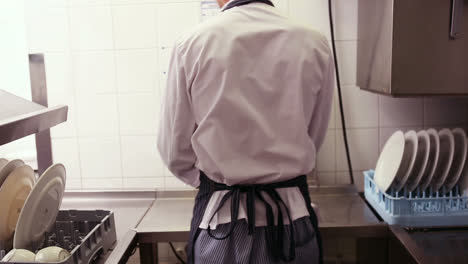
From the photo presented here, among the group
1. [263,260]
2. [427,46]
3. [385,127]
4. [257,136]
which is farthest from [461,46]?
[263,260]

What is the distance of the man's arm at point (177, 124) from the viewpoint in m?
1.11

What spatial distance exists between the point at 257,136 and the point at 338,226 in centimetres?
44

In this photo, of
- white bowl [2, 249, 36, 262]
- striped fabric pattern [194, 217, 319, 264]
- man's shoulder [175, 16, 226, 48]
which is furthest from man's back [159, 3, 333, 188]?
white bowl [2, 249, 36, 262]

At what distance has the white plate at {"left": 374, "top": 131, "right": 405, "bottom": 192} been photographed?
1.38 m

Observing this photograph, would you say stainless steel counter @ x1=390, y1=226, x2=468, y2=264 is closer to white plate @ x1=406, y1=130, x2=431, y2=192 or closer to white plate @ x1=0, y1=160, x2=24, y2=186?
white plate @ x1=406, y1=130, x2=431, y2=192

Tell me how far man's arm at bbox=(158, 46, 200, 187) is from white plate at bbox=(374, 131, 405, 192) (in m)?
0.58

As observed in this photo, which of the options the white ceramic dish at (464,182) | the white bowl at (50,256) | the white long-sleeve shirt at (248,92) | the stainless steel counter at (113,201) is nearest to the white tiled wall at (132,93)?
the stainless steel counter at (113,201)

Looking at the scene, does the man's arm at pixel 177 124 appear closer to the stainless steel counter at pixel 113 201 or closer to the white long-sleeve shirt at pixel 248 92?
the white long-sleeve shirt at pixel 248 92

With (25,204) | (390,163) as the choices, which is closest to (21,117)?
(25,204)

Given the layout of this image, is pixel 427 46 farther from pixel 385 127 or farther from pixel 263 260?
pixel 263 260

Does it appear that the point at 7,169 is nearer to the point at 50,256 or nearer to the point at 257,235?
the point at 50,256

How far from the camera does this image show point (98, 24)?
5.46 feet

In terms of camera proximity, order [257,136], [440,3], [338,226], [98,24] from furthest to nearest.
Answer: [98,24]
[338,226]
[440,3]
[257,136]

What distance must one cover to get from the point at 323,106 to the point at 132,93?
78 cm
